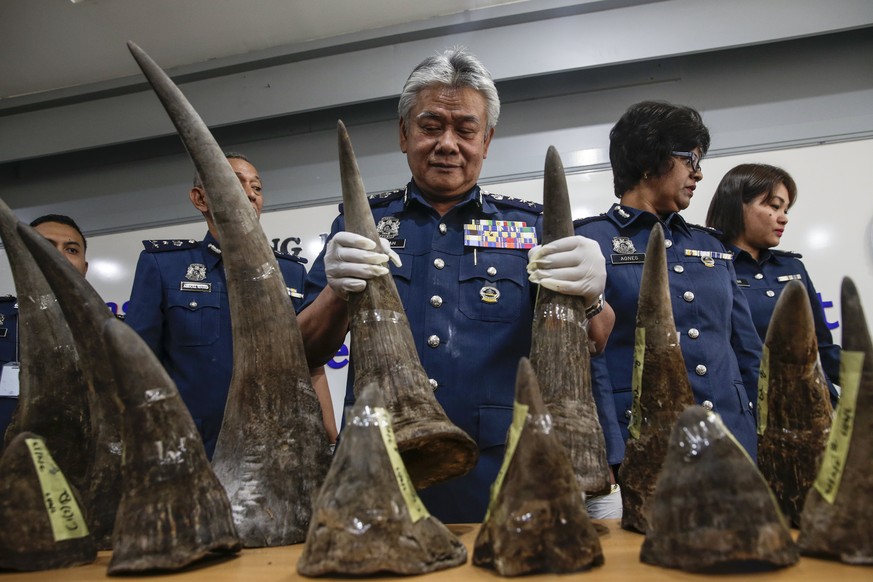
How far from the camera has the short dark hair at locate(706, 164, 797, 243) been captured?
319 cm

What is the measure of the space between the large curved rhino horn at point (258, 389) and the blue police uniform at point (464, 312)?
47 centimetres

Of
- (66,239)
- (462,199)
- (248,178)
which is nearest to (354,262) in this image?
(462,199)

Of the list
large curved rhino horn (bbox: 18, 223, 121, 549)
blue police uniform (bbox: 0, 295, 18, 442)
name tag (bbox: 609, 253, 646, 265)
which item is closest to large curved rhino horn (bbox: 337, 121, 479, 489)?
large curved rhino horn (bbox: 18, 223, 121, 549)

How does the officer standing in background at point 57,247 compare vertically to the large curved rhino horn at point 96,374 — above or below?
above

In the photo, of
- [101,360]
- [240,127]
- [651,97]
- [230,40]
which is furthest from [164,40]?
[101,360]

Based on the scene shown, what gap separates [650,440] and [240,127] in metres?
4.67

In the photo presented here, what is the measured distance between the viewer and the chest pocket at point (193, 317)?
2.83m

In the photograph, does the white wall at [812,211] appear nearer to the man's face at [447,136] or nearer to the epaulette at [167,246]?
the epaulette at [167,246]

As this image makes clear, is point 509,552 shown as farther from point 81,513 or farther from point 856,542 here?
point 81,513

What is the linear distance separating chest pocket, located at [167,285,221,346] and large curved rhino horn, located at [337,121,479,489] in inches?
70.3

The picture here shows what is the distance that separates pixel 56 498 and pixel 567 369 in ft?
2.78

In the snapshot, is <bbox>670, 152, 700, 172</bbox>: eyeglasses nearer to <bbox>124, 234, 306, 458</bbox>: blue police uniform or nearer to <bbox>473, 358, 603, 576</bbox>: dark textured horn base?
<bbox>124, 234, 306, 458</bbox>: blue police uniform

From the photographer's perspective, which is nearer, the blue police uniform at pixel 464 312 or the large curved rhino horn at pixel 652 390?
the large curved rhino horn at pixel 652 390


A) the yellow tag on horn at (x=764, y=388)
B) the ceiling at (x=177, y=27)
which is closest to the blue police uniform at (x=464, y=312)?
the yellow tag on horn at (x=764, y=388)
